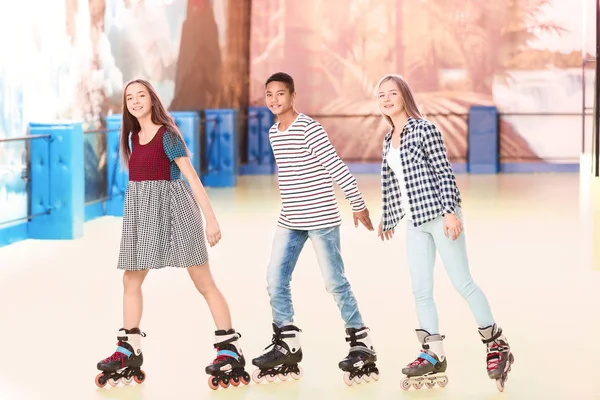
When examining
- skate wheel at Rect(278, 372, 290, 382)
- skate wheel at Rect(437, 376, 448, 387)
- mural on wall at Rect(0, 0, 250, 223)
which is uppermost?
mural on wall at Rect(0, 0, 250, 223)

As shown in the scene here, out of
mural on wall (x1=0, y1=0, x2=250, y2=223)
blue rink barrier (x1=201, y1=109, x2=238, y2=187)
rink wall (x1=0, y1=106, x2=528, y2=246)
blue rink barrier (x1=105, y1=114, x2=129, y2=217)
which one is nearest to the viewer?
mural on wall (x1=0, y1=0, x2=250, y2=223)

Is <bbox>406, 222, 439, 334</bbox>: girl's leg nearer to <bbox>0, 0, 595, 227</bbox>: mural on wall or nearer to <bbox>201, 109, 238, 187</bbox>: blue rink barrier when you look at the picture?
<bbox>201, 109, 238, 187</bbox>: blue rink barrier

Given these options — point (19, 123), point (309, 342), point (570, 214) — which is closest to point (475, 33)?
point (570, 214)

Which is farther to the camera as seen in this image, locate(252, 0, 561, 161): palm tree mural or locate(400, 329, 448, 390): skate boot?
locate(252, 0, 561, 161): palm tree mural

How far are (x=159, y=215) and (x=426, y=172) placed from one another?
1.11m

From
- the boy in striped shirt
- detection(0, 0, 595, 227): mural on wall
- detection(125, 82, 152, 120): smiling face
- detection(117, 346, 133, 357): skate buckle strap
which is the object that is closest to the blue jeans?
the boy in striped shirt

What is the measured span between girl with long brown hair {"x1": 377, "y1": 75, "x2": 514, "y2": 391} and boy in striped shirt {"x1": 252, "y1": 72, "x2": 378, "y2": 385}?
8.9 inches

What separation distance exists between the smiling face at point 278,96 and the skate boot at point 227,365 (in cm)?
95

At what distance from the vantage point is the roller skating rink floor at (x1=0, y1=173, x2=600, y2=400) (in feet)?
15.3

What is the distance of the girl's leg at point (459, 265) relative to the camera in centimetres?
448

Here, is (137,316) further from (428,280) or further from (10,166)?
(10,166)

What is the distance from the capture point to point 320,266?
4.70 metres

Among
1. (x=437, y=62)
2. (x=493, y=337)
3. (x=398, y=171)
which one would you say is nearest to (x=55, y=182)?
(x=398, y=171)

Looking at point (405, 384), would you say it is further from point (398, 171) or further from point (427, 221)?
point (398, 171)
